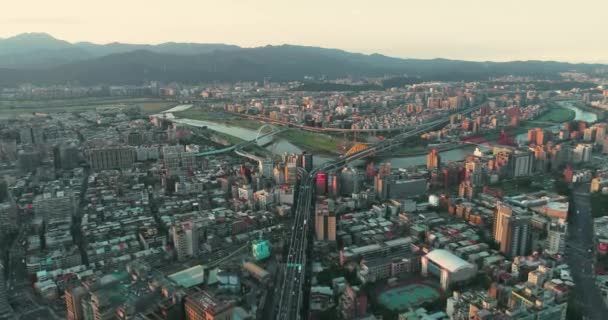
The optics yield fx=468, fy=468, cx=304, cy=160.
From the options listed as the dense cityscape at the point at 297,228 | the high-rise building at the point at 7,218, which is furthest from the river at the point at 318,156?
the high-rise building at the point at 7,218

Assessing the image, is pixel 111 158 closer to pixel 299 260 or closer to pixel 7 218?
pixel 7 218

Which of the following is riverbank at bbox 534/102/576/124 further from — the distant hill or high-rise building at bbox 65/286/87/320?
the distant hill

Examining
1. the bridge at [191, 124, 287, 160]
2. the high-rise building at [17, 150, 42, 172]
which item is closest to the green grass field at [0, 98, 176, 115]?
the bridge at [191, 124, 287, 160]

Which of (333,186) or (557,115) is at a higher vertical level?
(557,115)

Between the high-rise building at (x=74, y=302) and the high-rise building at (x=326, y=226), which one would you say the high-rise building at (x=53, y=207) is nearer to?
the high-rise building at (x=74, y=302)

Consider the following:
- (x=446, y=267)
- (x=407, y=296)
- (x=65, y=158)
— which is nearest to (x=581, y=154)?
(x=446, y=267)

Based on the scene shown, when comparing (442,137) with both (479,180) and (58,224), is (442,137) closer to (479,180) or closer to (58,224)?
(479,180)

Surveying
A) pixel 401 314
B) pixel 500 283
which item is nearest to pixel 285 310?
pixel 401 314
